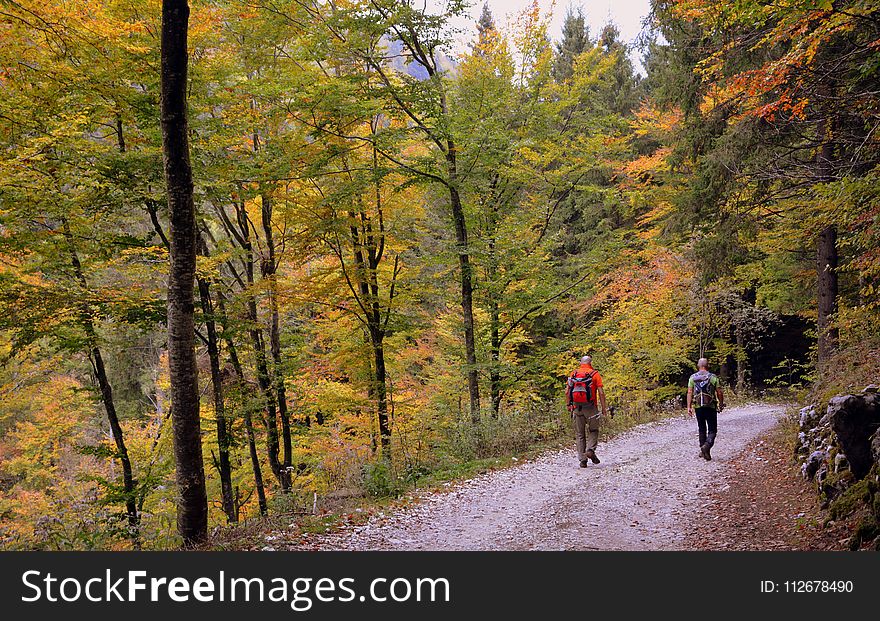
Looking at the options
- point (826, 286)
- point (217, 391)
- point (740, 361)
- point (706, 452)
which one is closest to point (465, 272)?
point (217, 391)

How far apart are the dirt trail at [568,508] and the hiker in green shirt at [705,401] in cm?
40

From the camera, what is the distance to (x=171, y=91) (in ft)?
20.1

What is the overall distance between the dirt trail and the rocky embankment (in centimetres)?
154

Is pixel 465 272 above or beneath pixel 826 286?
above

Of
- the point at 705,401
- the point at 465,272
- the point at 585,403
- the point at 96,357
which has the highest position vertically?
the point at 465,272

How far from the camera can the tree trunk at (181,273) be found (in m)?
6.11

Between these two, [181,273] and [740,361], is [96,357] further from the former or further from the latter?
[740,361]

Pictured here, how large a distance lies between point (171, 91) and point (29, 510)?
22.0 m

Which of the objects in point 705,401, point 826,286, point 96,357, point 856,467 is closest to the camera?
point 856,467

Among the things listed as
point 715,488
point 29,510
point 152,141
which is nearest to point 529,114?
point 152,141

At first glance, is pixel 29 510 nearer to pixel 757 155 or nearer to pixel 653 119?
pixel 757 155

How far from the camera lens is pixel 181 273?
254 inches

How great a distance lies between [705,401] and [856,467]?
160 inches

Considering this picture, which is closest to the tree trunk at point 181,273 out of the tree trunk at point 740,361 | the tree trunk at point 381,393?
the tree trunk at point 381,393
